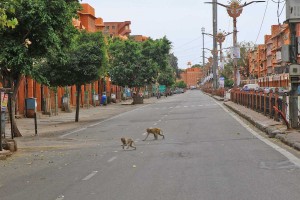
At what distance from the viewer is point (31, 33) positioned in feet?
62.8

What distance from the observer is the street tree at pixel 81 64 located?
28.2 metres

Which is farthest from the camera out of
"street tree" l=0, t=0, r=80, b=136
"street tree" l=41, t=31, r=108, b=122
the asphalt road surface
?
"street tree" l=41, t=31, r=108, b=122

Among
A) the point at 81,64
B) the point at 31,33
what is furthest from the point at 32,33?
the point at 81,64

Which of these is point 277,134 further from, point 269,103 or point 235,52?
point 235,52

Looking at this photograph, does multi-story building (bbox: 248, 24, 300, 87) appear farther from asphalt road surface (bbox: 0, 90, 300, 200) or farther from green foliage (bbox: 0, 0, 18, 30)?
green foliage (bbox: 0, 0, 18, 30)

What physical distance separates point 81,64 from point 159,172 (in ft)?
62.1

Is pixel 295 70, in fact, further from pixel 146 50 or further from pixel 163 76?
pixel 163 76

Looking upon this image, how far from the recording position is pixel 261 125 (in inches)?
814

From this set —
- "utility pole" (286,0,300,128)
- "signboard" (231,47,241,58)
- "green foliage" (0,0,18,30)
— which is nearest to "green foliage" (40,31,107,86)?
"utility pole" (286,0,300,128)

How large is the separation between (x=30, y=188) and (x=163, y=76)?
108724mm

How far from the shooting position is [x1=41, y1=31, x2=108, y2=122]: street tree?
2816 centimetres

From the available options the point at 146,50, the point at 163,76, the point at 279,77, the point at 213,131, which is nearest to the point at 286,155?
the point at 213,131

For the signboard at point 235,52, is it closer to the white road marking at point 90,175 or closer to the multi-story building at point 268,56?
the multi-story building at point 268,56

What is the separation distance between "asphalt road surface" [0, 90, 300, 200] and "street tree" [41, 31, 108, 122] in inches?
440
